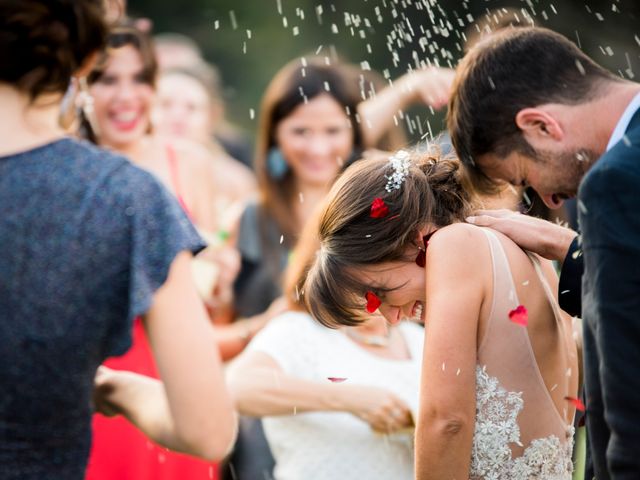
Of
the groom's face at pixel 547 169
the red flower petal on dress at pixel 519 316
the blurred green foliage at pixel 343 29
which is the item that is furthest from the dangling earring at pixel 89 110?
the blurred green foliage at pixel 343 29

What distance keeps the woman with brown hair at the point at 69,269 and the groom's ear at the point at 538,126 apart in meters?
1.02

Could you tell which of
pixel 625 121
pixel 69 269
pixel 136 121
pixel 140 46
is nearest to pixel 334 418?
pixel 625 121

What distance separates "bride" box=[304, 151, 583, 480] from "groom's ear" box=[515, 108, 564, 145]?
30 centimetres

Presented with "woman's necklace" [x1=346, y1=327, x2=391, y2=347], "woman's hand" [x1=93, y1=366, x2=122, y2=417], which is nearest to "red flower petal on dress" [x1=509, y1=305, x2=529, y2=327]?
"woman's hand" [x1=93, y1=366, x2=122, y2=417]

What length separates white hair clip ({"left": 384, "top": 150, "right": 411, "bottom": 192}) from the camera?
2.96m

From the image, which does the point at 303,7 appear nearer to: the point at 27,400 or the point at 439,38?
the point at 439,38

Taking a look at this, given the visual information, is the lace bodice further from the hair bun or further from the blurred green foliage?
the blurred green foliage

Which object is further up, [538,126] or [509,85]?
[509,85]

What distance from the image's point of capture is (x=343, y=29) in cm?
1551

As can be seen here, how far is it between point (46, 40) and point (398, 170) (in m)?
1.17

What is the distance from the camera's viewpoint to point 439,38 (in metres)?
14.1

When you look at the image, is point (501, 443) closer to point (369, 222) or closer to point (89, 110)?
point (369, 222)

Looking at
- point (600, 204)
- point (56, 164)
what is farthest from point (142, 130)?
point (600, 204)

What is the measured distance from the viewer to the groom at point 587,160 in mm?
2143
